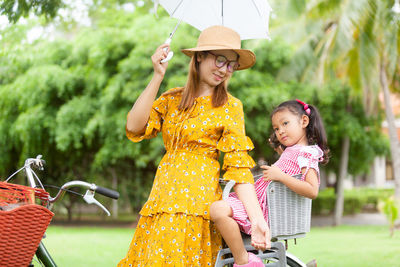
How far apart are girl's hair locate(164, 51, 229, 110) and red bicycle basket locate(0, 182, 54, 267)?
0.86 meters

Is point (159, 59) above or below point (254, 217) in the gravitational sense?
above

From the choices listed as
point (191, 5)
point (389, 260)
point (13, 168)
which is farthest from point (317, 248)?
point (13, 168)

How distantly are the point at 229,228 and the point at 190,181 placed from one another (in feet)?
0.98

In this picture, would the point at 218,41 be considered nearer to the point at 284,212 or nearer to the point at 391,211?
the point at 284,212

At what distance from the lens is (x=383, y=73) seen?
14562 mm

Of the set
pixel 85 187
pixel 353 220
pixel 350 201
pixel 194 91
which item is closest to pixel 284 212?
pixel 194 91

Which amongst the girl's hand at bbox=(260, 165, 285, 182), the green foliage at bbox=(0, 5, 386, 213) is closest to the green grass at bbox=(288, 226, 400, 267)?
the green foliage at bbox=(0, 5, 386, 213)

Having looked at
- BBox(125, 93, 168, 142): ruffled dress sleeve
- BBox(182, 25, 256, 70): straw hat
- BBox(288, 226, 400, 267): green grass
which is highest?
BBox(182, 25, 256, 70): straw hat

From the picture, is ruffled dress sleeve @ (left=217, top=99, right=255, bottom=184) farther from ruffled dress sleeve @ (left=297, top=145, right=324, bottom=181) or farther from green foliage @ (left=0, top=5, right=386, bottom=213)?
green foliage @ (left=0, top=5, right=386, bottom=213)

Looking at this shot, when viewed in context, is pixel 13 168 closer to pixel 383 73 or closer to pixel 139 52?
pixel 139 52

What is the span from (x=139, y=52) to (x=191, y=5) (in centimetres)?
932

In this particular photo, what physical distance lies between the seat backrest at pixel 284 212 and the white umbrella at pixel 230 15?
1.08m

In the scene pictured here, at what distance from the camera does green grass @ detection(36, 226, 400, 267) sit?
8117 millimetres

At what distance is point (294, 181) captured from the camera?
8.61ft
